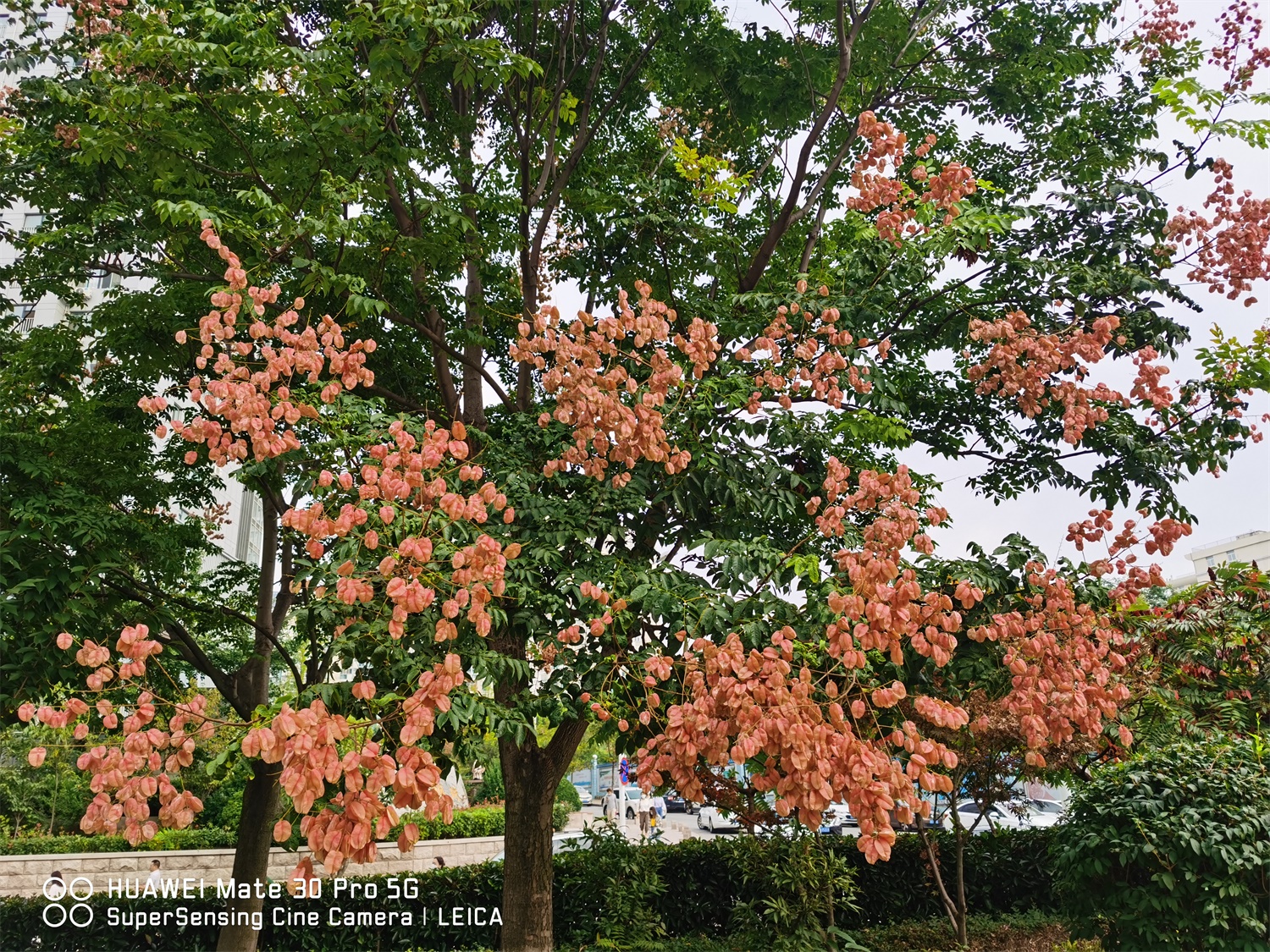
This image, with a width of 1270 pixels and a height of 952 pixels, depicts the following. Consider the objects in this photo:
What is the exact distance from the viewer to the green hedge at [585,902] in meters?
8.62

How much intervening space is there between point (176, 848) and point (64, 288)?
10773 mm

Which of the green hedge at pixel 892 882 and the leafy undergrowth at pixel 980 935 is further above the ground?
the green hedge at pixel 892 882

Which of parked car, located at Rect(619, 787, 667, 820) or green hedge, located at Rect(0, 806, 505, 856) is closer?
green hedge, located at Rect(0, 806, 505, 856)

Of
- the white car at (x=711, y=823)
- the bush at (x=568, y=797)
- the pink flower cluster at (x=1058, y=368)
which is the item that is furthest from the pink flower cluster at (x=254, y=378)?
the white car at (x=711, y=823)

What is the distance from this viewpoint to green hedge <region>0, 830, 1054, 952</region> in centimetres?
862

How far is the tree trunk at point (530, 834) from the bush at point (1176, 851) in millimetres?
3493

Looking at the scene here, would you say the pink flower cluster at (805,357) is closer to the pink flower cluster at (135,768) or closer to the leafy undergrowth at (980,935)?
the pink flower cluster at (135,768)

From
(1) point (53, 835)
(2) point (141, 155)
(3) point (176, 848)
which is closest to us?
(2) point (141, 155)

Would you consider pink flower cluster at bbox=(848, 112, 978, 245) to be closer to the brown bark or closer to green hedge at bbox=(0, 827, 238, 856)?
the brown bark

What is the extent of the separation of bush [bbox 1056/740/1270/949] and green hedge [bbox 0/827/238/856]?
41.7 ft

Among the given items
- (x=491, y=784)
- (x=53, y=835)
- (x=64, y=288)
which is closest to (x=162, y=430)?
(x=64, y=288)

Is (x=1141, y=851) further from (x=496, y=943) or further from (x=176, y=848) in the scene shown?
(x=176, y=848)

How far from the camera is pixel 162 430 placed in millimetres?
4805

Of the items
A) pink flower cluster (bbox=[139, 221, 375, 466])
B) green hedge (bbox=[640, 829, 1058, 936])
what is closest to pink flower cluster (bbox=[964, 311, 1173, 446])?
pink flower cluster (bbox=[139, 221, 375, 466])
